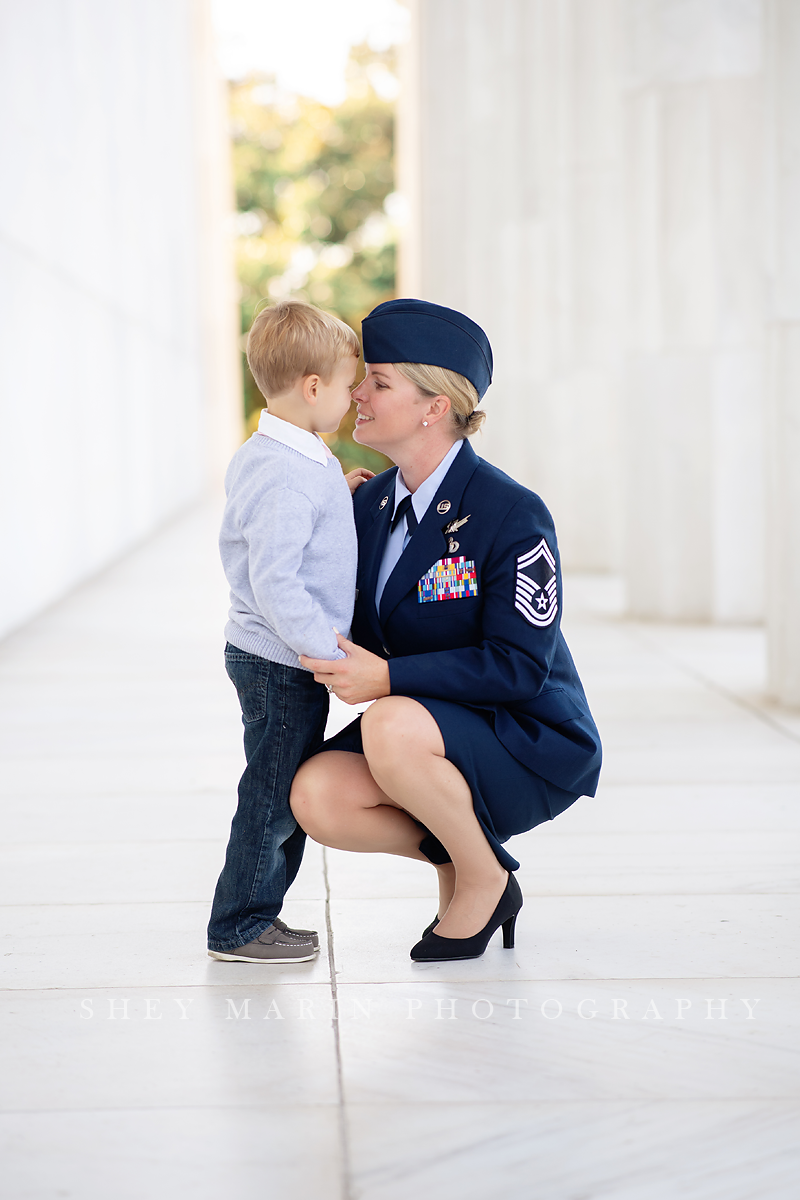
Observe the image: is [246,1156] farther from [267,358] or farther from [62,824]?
[62,824]

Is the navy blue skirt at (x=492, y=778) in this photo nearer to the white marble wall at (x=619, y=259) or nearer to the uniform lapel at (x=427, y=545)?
the uniform lapel at (x=427, y=545)

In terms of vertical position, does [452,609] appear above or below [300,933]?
above

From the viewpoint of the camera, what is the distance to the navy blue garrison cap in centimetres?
323

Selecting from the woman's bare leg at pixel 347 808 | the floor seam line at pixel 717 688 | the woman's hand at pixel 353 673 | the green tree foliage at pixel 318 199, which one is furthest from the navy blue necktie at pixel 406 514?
the green tree foliage at pixel 318 199

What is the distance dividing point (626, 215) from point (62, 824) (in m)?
6.76

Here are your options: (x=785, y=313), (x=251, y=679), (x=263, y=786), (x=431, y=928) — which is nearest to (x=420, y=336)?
(x=251, y=679)

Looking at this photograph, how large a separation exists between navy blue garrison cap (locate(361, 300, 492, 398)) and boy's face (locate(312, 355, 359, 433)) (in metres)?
0.12

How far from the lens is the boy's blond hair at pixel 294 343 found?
3.05m

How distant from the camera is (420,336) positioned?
3238mm

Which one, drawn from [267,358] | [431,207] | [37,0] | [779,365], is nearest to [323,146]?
[431,207]

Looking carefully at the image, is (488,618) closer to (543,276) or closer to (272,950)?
(272,950)

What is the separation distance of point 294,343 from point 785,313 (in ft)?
13.2

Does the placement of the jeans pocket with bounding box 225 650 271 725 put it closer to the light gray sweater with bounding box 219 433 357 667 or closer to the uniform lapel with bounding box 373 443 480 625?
the light gray sweater with bounding box 219 433 357 667

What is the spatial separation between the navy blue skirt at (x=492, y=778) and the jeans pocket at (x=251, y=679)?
0.24 m
